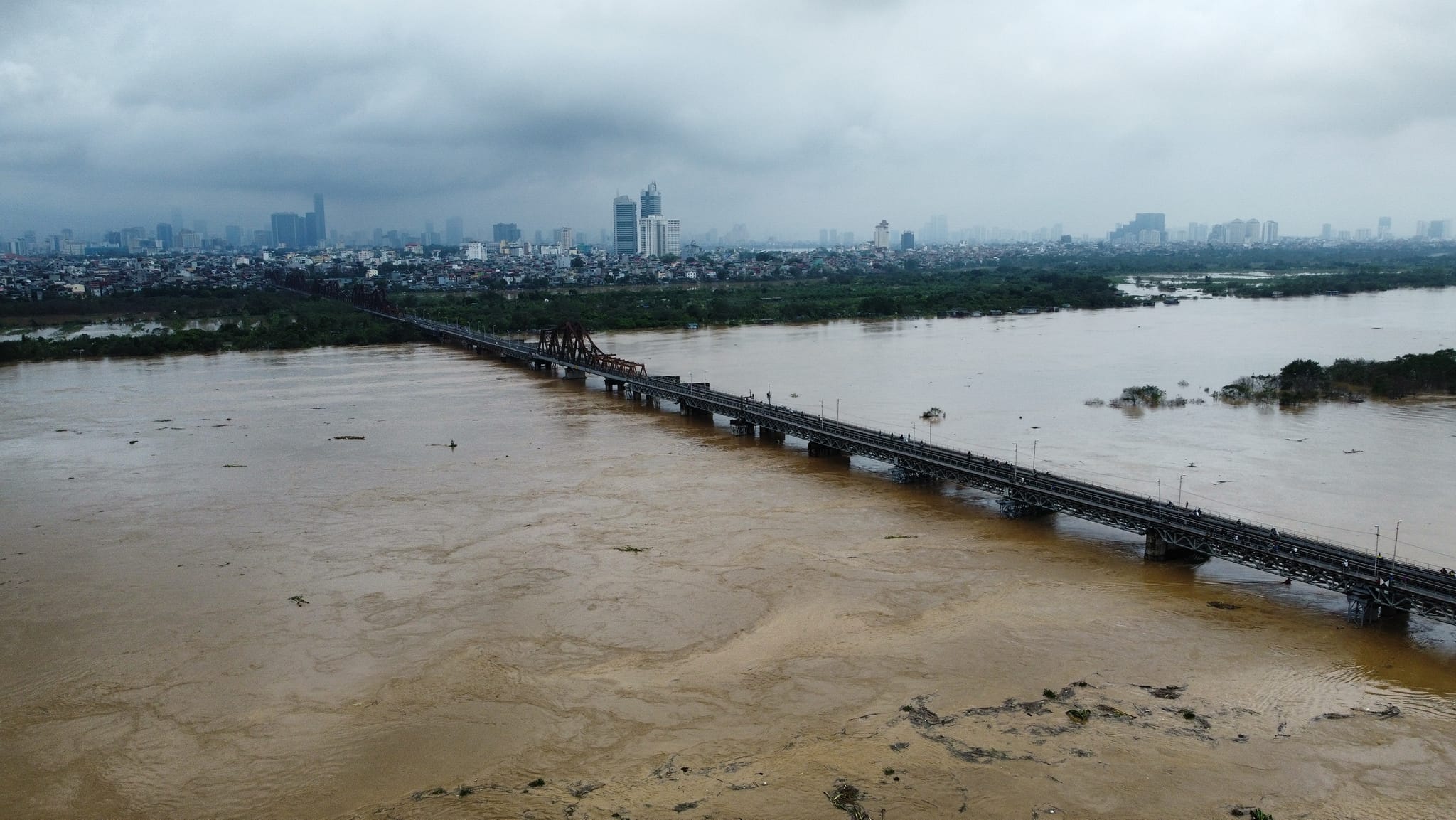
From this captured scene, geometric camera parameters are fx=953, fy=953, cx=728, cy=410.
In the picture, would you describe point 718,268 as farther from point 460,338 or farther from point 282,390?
point 282,390

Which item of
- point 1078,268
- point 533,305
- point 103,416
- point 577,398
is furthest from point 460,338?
point 1078,268

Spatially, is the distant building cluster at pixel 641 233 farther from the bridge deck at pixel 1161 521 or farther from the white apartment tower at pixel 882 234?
the bridge deck at pixel 1161 521

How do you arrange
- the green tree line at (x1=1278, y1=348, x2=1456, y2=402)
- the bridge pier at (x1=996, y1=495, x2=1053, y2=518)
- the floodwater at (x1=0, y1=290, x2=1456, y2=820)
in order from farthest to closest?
the green tree line at (x1=1278, y1=348, x2=1456, y2=402) < the bridge pier at (x1=996, y1=495, x2=1053, y2=518) < the floodwater at (x1=0, y1=290, x2=1456, y2=820)

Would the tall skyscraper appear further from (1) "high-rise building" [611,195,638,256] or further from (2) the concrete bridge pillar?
A: (2) the concrete bridge pillar

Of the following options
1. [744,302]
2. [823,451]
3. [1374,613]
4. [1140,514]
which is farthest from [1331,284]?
[1374,613]

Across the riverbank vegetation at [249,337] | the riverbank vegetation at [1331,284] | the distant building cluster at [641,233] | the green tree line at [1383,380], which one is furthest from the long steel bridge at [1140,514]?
the distant building cluster at [641,233]

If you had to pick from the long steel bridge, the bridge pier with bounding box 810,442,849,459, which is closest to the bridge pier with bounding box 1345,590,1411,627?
the long steel bridge
